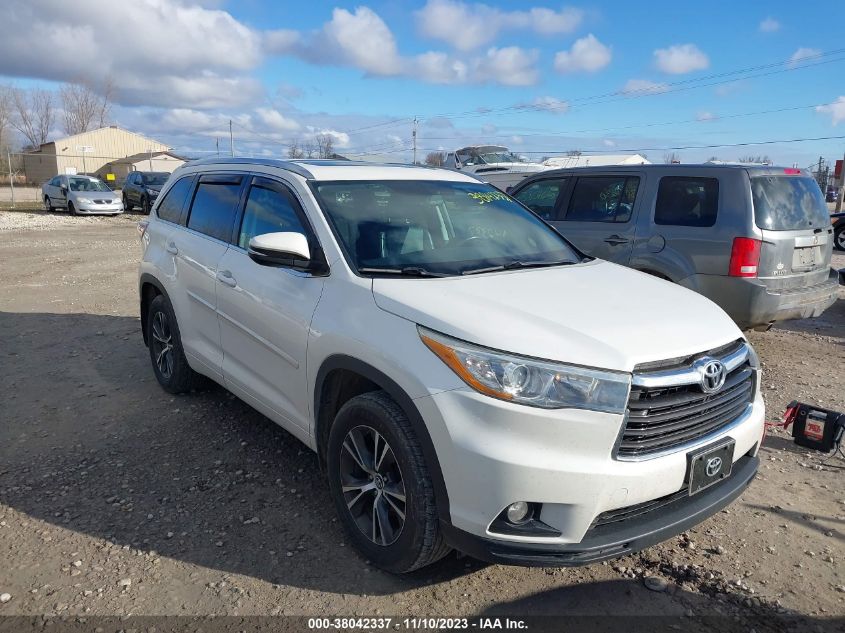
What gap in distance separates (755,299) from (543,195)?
9.25ft

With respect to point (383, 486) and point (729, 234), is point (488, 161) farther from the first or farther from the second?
point (383, 486)

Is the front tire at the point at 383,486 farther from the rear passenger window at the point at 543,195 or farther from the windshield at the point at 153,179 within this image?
the windshield at the point at 153,179

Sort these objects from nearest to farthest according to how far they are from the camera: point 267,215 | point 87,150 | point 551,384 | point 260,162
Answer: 1. point 551,384
2. point 267,215
3. point 260,162
4. point 87,150

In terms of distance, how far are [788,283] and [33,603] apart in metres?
5.88

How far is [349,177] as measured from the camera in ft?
12.7

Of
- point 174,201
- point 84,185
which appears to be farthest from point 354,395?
point 84,185

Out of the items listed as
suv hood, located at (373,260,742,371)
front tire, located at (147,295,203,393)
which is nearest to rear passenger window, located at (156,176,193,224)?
front tire, located at (147,295,203,393)

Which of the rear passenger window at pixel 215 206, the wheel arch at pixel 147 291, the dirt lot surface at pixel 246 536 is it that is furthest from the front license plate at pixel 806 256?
the wheel arch at pixel 147 291

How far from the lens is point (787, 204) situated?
5.91 metres

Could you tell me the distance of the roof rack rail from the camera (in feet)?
12.7

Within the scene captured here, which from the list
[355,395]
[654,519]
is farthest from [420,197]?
[654,519]

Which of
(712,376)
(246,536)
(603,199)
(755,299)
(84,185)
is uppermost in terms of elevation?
(603,199)

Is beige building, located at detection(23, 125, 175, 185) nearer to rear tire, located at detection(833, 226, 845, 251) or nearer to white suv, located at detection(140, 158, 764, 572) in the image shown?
rear tire, located at detection(833, 226, 845, 251)

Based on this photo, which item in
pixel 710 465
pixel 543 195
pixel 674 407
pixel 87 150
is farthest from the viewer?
pixel 87 150
